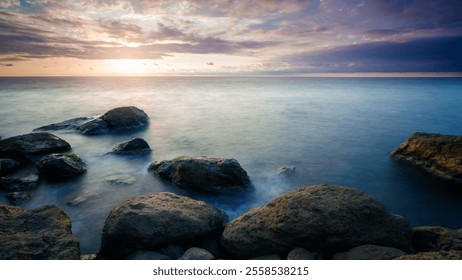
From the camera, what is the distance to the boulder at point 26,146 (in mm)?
10820

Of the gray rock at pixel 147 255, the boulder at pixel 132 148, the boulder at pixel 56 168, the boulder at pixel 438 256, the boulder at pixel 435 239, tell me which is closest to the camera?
the boulder at pixel 438 256

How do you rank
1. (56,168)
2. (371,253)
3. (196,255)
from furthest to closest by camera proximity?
(56,168) < (196,255) < (371,253)

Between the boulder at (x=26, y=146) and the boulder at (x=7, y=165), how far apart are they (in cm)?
47

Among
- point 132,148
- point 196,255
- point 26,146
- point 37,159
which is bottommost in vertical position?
point 196,255

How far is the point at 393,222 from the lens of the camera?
4.83 metres

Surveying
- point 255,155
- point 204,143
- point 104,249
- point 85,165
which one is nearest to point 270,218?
Result: point 104,249

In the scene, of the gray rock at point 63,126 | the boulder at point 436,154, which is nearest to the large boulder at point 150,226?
the boulder at point 436,154

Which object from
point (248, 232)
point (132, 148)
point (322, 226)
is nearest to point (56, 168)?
point (132, 148)

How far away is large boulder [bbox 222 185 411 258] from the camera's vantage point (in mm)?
4641

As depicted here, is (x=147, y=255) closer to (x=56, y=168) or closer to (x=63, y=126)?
(x=56, y=168)

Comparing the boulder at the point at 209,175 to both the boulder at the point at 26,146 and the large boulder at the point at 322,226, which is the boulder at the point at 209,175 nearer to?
the large boulder at the point at 322,226

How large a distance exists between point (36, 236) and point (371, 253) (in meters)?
5.58

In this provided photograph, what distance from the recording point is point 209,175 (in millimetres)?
8758
